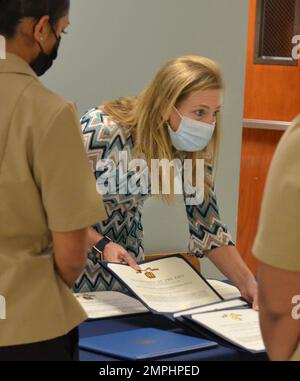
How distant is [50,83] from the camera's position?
2580mm

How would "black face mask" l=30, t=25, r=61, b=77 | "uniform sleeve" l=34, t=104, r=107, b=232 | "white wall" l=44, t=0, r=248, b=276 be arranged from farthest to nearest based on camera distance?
"white wall" l=44, t=0, r=248, b=276, "black face mask" l=30, t=25, r=61, b=77, "uniform sleeve" l=34, t=104, r=107, b=232

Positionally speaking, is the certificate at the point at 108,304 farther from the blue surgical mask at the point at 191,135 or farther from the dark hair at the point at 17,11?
the dark hair at the point at 17,11

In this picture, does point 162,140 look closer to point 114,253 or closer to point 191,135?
point 191,135

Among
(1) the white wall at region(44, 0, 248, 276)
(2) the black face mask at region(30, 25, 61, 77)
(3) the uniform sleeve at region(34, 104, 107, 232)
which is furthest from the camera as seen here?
(1) the white wall at region(44, 0, 248, 276)

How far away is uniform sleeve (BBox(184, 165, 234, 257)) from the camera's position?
224cm

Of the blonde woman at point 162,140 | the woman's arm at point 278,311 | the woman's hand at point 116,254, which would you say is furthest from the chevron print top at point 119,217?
the woman's arm at point 278,311

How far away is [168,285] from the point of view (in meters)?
1.97

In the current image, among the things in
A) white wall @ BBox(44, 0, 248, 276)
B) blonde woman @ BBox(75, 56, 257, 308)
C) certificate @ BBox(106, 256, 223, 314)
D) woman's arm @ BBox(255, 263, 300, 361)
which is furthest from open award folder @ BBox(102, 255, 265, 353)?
white wall @ BBox(44, 0, 248, 276)

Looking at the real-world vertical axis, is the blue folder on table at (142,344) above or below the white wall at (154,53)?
below

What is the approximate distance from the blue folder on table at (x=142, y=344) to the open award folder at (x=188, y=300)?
6cm

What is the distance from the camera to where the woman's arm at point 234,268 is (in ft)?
6.94

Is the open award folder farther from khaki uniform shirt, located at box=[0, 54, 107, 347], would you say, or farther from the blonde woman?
khaki uniform shirt, located at box=[0, 54, 107, 347]

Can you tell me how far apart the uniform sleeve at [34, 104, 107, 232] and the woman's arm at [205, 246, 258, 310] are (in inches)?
36.3

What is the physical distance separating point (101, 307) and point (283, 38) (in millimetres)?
2923
